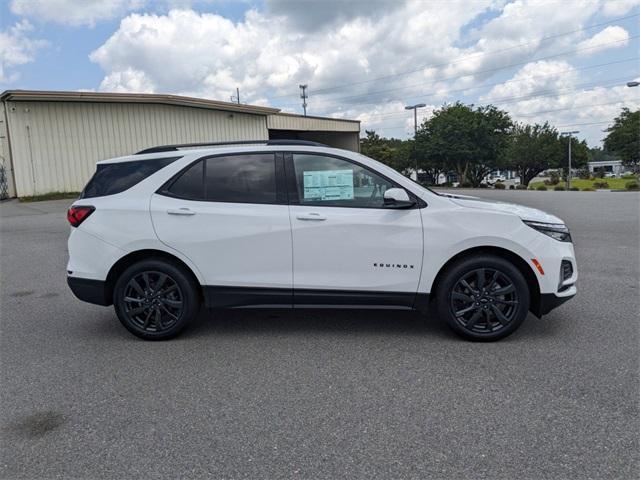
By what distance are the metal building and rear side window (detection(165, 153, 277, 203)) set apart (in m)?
20.4

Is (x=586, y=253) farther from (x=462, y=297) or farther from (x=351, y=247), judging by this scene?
(x=351, y=247)

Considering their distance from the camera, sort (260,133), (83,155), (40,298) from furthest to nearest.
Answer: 1. (260,133)
2. (83,155)
3. (40,298)

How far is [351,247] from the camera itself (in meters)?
4.17

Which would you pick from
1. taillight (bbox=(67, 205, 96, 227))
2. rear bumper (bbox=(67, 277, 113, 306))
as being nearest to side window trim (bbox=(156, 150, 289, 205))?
taillight (bbox=(67, 205, 96, 227))

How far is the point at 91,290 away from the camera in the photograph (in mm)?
4438

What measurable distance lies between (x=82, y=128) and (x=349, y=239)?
2255cm

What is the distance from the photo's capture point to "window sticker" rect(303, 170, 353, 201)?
14.0 ft

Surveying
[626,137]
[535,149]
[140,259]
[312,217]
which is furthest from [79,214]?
[535,149]

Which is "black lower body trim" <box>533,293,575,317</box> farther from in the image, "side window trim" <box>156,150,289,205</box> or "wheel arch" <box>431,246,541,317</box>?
"side window trim" <box>156,150,289,205</box>

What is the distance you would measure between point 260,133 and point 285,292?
2583 centimetres

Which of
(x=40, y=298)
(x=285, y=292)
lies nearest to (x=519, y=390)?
(x=285, y=292)

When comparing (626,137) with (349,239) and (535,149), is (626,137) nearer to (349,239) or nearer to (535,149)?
(535,149)

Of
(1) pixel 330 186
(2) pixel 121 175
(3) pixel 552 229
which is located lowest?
(3) pixel 552 229

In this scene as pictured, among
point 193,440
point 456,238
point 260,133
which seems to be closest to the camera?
point 193,440
